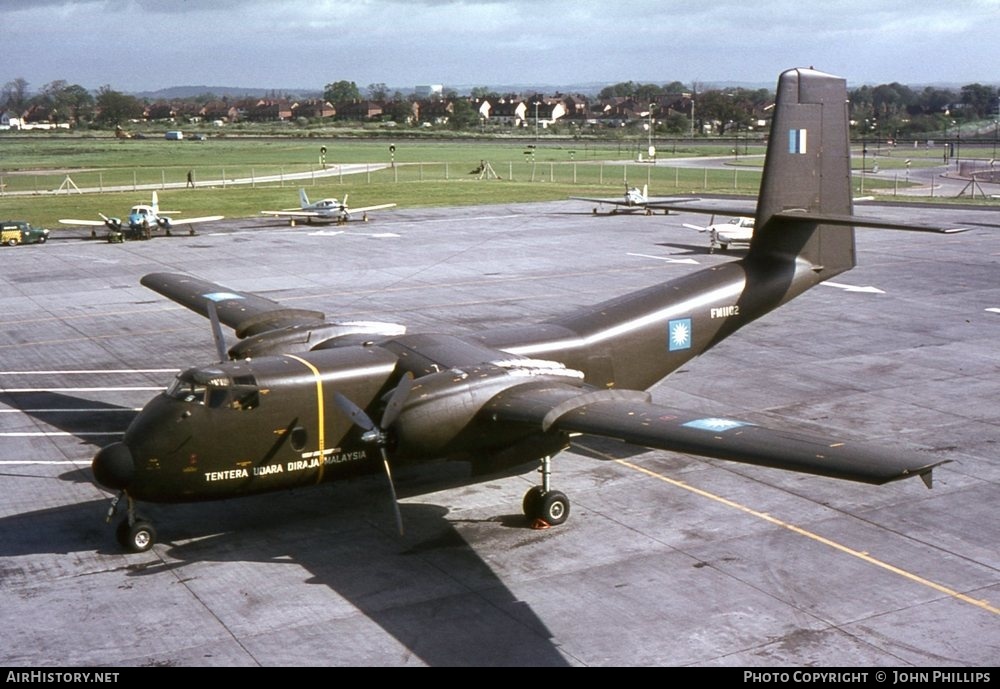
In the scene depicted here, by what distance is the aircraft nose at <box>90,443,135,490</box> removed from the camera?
63.6ft

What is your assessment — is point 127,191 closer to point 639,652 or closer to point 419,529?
point 419,529

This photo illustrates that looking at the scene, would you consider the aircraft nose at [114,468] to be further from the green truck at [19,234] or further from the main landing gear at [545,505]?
the green truck at [19,234]

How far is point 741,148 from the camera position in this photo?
18500cm

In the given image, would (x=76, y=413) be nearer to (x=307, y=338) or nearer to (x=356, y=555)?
(x=307, y=338)

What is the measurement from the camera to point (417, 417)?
19562mm

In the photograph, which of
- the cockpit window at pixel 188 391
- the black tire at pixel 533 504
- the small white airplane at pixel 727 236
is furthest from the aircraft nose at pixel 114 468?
the small white airplane at pixel 727 236

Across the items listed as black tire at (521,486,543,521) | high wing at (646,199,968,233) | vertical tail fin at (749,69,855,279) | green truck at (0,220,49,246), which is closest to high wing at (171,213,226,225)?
green truck at (0,220,49,246)

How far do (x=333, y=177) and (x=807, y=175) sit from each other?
95333 mm

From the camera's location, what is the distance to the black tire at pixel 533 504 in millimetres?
21281

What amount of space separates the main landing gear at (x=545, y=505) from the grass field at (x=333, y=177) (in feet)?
216

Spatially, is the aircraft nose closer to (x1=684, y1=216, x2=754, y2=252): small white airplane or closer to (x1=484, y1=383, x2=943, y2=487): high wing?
(x1=484, y1=383, x2=943, y2=487): high wing

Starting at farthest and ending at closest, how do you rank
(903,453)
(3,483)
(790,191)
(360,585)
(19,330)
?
1. (19,330)
2. (790,191)
3. (3,483)
4. (360,585)
5. (903,453)

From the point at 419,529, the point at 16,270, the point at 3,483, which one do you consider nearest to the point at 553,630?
the point at 419,529
